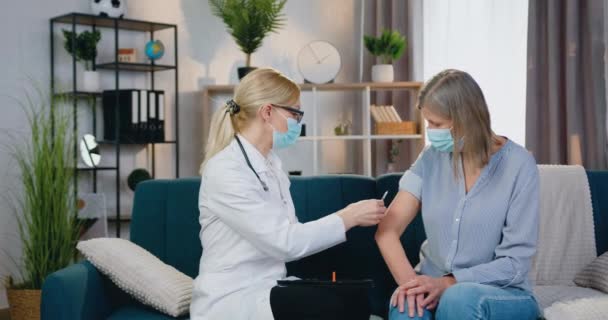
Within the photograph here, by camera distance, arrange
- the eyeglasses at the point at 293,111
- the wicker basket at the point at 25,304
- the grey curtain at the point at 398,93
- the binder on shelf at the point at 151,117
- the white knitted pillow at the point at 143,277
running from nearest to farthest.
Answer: the eyeglasses at the point at 293,111 → the white knitted pillow at the point at 143,277 → the wicker basket at the point at 25,304 → the binder on shelf at the point at 151,117 → the grey curtain at the point at 398,93

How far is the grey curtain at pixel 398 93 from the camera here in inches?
212

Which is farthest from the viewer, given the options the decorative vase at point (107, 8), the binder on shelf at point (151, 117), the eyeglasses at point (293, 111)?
the binder on shelf at point (151, 117)

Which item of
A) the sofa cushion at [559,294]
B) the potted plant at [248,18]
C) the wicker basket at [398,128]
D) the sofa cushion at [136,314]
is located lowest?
the sofa cushion at [136,314]

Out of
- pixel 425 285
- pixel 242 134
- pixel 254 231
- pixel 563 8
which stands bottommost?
pixel 425 285

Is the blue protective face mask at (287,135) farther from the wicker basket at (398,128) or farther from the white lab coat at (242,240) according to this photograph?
the wicker basket at (398,128)

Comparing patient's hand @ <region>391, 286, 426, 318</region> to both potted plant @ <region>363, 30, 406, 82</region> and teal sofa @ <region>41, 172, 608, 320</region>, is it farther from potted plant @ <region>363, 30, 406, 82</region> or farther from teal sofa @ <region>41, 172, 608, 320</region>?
potted plant @ <region>363, 30, 406, 82</region>

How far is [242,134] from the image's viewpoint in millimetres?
2312

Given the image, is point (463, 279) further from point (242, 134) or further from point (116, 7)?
point (116, 7)

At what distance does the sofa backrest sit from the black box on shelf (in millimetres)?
1866

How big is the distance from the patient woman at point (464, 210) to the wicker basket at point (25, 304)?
2084mm

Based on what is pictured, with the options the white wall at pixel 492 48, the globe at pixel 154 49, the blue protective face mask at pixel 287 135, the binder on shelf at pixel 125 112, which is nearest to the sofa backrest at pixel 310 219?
the blue protective face mask at pixel 287 135

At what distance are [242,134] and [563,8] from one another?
239 cm

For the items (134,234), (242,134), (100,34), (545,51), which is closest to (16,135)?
(100,34)

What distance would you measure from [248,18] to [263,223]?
288 cm
